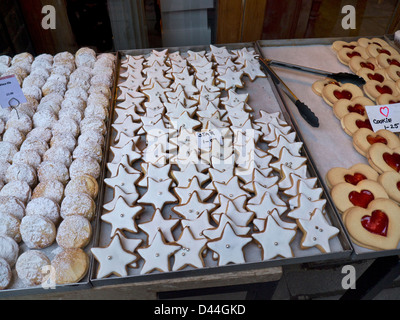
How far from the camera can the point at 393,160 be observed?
143 centimetres

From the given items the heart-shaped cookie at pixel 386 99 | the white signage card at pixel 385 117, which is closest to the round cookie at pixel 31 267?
the white signage card at pixel 385 117

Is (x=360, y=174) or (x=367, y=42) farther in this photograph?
(x=367, y=42)

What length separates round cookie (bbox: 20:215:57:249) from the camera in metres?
1.13

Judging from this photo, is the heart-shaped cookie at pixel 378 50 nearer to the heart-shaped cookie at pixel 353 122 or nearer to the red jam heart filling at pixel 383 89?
the red jam heart filling at pixel 383 89

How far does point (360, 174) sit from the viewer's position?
55.4 inches

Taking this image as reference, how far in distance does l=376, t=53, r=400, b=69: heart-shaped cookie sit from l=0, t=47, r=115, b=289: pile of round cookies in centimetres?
170

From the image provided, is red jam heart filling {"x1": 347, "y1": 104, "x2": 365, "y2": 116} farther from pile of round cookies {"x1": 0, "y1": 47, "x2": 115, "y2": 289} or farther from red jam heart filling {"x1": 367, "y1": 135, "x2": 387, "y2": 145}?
pile of round cookies {"x1": 0, "y1": 47, "x2": 115, "y2": 289}

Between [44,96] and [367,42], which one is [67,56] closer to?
[44,96]

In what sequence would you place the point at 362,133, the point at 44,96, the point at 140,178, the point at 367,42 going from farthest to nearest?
the point at 367,42, the point at 44,96, the point at 362,133, the point at 140,178

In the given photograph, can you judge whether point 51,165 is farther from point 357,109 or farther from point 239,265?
point 357,109

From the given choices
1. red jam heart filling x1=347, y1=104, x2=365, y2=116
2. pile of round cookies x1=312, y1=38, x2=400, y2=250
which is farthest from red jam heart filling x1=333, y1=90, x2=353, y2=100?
red jam heart filling x1=347, y1=104, x2=365, y2=116

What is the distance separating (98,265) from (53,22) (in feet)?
7.59

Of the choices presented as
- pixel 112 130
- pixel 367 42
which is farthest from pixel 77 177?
pixel 367 42

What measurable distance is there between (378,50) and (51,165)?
2.13 meters
